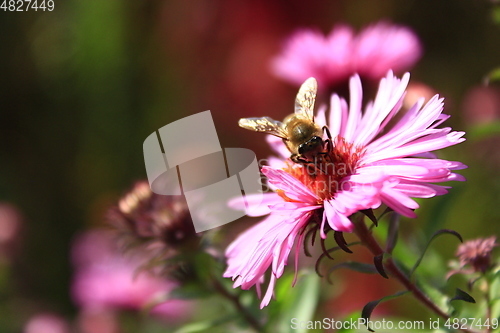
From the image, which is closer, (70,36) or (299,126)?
(299,126)

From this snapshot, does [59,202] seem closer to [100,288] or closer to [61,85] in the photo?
[61,85]

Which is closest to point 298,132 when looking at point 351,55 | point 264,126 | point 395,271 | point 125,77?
point 264,126

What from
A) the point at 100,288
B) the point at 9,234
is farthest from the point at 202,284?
the point at 9,234

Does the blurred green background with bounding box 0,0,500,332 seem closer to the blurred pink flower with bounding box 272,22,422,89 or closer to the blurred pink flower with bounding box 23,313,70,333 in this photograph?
the blurred pink flower with bounding box 23,313,70,333

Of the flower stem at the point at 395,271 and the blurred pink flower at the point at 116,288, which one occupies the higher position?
the flower stem at the point at 395,271

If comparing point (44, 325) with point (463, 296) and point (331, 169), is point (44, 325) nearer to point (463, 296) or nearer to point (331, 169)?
point (331, 169)

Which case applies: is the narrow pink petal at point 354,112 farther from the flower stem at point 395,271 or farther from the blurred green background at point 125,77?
the blurred green background at point 125,77

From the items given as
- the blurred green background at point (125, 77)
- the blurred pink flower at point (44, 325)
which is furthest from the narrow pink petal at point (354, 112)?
the blurred green background at point (125, 77)
